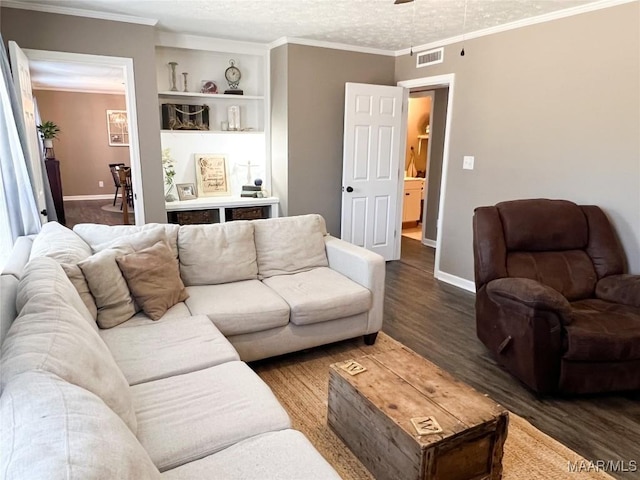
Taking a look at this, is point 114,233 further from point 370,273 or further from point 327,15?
point 327,15

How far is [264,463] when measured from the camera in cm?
131

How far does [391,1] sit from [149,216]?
9.46 feet

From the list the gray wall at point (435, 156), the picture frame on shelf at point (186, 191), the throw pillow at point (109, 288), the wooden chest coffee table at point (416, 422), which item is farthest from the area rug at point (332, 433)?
the gray wall at point (435, 156)

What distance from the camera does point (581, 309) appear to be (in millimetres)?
2688

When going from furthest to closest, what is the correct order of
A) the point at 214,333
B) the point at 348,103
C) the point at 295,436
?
the point at 348,103 → the point at 214,333 → the point at 295,436

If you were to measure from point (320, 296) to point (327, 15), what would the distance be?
→ 7.84 feet

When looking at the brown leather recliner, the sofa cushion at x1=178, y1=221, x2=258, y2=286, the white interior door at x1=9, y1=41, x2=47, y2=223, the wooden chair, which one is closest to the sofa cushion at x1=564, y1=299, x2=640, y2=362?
the brown leather recliner

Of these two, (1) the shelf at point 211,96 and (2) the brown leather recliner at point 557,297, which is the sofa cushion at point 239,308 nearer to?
(2) the brown leather recliner at point 557,297

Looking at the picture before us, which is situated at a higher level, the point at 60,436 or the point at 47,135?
the point at 47,135

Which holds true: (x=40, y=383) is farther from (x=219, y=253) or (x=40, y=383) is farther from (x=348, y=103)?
(x=348, y=103)

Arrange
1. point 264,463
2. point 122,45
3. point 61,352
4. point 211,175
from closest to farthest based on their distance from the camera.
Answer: point 61,352 < point 264,463 < point 122,45 < point 211,175

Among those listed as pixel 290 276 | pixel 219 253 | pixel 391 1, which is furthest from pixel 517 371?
pixel 391 1

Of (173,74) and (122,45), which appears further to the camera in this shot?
(173,74)

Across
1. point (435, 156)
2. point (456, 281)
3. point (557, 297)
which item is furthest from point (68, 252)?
point (435, 156)
